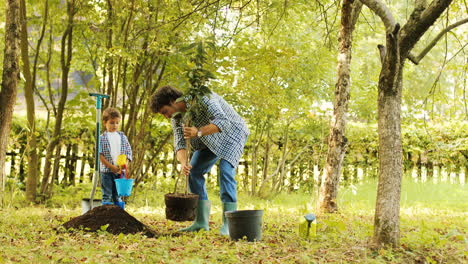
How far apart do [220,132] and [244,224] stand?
72cm

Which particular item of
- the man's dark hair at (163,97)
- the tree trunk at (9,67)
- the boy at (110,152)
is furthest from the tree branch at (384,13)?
the tree trunk at (9,67)

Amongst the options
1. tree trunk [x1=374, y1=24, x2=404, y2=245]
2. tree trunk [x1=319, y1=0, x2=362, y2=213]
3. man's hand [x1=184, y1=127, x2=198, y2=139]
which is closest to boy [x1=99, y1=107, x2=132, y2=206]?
man's hand [x1=184, y1=127, x2=198, y2=139]

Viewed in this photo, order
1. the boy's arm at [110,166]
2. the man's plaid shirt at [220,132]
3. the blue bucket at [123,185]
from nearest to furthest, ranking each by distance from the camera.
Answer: the man's plaid shirt at [220,132] < the blue bucket at [123,185] < the boy's arm at [110,166]

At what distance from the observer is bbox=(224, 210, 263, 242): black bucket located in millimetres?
3537

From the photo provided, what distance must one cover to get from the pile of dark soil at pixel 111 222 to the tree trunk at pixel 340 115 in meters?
2.48

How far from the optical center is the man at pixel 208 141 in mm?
3705

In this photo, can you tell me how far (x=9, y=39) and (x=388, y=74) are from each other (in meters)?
3.52

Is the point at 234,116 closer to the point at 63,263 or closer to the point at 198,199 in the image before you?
the point at 198,199

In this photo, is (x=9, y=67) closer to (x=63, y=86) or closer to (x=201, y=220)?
(x=63, y=86)

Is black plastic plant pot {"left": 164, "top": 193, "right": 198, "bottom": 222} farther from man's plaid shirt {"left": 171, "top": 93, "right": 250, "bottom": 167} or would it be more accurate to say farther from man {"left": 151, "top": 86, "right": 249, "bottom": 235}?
man's plaid shirt {"left": 171, "top": 93, "right": 250, "bottom": 167}

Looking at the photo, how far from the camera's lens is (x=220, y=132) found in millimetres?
3703

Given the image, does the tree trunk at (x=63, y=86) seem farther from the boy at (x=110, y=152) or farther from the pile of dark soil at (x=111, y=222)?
the pile of dark soil at (x=111, y=222)

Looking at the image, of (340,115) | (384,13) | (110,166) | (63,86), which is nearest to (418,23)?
(384,13)

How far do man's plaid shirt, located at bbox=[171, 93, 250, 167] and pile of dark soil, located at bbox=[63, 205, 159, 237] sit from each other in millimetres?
726
